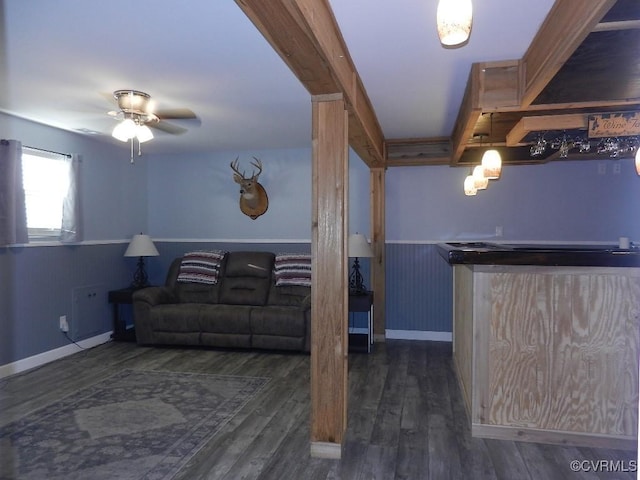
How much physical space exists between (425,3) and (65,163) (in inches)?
155

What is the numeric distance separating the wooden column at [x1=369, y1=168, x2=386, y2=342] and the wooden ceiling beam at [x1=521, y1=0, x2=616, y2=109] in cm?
237

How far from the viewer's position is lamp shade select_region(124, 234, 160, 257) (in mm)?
4875

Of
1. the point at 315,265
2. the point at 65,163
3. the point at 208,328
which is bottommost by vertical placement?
the point at 208,328

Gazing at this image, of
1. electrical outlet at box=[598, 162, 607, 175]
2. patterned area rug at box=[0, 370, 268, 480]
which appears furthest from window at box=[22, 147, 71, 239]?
electrical outlet at box=[598, 162, 607, 175]

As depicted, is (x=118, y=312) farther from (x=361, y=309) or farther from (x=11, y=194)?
(x=361, y=309)

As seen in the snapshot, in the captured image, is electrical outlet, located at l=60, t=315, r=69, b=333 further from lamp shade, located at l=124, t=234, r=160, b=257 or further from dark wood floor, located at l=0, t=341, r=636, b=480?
lamp shade, located at l=124, t=234, r=160, b=257

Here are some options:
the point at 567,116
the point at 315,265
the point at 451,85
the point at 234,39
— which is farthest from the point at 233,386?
the point at 567,116

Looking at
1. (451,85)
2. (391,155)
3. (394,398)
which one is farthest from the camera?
(391,155)

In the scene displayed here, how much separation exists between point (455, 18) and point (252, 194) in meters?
3.98

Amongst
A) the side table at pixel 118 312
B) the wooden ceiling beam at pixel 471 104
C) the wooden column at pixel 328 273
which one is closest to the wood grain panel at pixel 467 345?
the wooden column at pixel 328 273

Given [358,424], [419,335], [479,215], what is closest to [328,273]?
[358,424]

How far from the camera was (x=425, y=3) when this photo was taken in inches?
73.0

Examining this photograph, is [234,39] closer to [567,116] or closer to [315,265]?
[315,265]

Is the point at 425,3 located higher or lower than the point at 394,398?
higher
